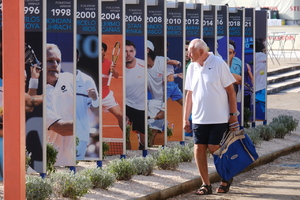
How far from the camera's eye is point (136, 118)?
1091 cm

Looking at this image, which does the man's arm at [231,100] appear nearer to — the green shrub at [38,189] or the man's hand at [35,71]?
the man's hand at [35,71]

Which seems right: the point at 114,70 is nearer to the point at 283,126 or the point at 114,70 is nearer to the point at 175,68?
the point at 175,68

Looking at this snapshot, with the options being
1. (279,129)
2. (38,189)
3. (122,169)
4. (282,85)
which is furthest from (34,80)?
(282,85)

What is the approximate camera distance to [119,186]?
9070 millimetres

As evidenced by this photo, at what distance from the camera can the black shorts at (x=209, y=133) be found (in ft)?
30.6

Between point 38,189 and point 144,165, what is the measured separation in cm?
218

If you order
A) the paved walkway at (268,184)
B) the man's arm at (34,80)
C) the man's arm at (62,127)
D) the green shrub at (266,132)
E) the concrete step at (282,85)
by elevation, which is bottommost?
the paved walkway at (268,184)

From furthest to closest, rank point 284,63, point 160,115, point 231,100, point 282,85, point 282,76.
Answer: point 284,63
point 282,76
point 282,85
point 160,115
point 231,100

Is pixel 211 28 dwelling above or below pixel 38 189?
above

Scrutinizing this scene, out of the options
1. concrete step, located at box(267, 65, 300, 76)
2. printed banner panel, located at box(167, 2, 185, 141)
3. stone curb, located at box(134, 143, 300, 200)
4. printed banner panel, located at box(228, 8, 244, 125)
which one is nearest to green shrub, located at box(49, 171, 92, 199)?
stone curb, located at box(134, 143, 300, 200)

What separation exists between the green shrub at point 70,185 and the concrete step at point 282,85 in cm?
1646

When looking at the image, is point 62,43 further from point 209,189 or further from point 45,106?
point 209,189

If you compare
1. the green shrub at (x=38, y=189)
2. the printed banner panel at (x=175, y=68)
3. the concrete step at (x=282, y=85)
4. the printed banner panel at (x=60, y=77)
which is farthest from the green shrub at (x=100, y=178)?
the concrete step at (x=282, y=85)

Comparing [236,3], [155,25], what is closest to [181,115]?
[155,25]
